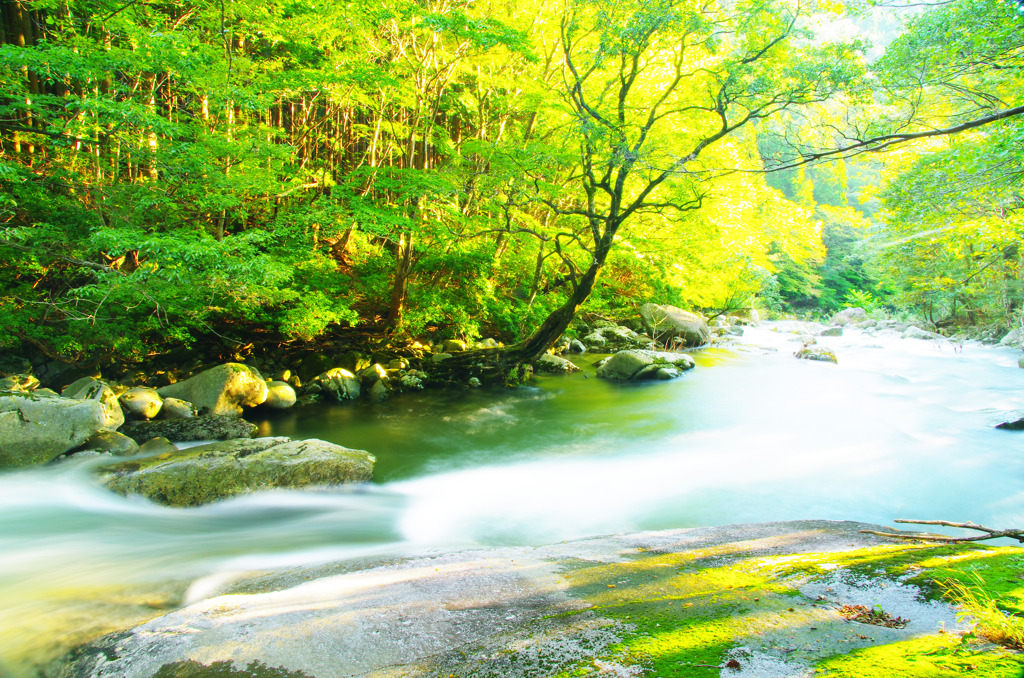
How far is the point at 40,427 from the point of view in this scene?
20.4 feet

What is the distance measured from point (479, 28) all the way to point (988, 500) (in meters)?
10.1

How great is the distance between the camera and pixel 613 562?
3.45 meters

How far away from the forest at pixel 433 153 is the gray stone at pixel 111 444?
1898 millimetres

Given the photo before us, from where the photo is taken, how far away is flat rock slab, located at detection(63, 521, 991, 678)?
203 centimetres

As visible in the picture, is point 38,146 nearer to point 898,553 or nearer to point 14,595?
point 14,595

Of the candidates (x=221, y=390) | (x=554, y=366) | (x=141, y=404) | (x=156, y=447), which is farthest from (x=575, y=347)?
(x=156, y=447)

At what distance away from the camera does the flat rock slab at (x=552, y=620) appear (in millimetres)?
2029

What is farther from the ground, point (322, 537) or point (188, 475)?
point (188, 475)

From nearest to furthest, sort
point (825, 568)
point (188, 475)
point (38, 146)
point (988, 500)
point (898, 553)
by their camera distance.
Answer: point (825, 568) < point (898, 553) < point (188, 475) < point (988, 500) < point (38, 146)

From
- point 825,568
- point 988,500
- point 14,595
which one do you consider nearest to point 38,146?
point 14,595

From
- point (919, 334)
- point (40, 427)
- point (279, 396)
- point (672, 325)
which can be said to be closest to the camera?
point (40, 427)

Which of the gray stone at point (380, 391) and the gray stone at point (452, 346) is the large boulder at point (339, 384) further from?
the gray stone at point (452, 346)

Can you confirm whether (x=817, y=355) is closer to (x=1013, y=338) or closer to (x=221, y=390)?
(x=1013, y=338)

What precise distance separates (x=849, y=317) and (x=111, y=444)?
34908 millimetres
